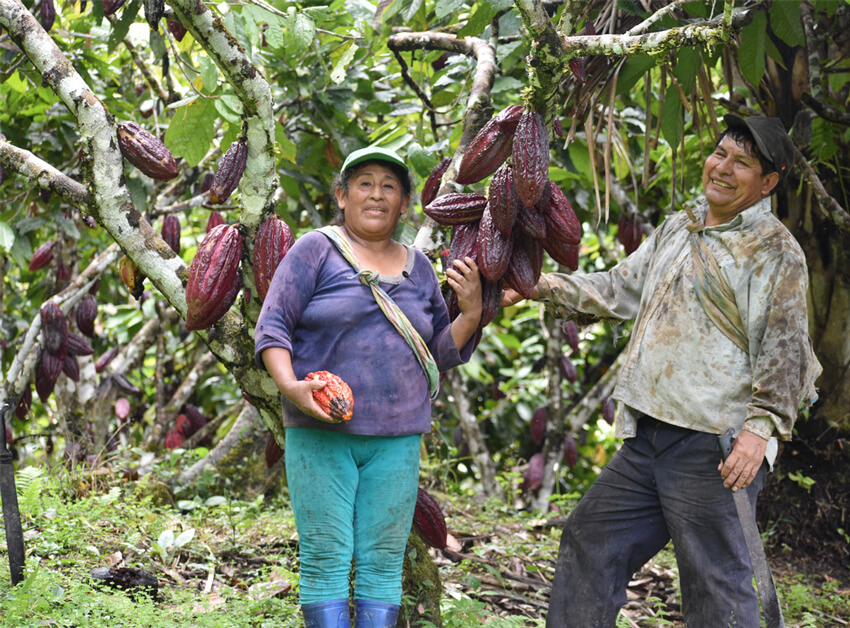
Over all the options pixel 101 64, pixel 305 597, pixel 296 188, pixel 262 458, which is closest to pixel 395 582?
pixel 305 597

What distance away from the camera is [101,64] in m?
3.33

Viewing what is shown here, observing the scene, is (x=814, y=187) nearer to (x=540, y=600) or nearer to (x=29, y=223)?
(x=540, y=600)

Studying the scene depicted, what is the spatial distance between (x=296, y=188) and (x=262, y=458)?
4.43 ft

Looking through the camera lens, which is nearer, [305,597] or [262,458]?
[305,597]

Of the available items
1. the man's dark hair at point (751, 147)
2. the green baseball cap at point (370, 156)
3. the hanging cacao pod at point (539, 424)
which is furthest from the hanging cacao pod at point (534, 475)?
the green baseball cap at point (370, 156)

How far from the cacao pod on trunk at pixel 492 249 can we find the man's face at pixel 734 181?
723 millimetres

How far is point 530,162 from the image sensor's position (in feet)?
5.36

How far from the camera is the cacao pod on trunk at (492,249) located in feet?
5.78

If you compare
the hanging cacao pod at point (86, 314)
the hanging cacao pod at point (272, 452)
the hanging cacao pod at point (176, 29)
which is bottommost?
the hanging cacao pod at point (272, 452)

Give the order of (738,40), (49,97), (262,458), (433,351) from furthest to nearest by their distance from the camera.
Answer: (262,458)
(49,97)
(738,40)
(433,351)

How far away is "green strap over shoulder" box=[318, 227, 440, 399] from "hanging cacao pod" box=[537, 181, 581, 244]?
0.37 m

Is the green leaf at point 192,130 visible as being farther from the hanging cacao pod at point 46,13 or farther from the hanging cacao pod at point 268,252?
the hanging cacao pod at point 46,13

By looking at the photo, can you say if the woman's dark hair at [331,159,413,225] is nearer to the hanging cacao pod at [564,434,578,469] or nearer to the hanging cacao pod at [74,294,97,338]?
the hanging cacao pod at [74,294,97,338]

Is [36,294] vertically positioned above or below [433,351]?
above
